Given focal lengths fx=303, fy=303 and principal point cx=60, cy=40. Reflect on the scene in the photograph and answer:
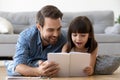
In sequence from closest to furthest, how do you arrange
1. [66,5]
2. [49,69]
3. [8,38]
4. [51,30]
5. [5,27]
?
[49,69], [51,30], [8,38], [5,27], [66,5]

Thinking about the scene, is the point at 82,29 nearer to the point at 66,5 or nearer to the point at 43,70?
the point at 43,70

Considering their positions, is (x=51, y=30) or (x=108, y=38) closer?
(x=51, y=30)

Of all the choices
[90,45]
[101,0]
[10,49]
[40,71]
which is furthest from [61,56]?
[101,0]

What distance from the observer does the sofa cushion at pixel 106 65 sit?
5.04 feet

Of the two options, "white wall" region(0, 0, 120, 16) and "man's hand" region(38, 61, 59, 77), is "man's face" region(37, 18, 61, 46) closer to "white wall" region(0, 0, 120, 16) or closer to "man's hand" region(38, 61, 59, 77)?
"man's hand" region(38, 61, 59, 77)

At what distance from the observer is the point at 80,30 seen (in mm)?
1591

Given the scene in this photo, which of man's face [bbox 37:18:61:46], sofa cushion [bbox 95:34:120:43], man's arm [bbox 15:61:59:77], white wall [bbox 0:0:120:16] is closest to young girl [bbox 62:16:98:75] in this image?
man's face [bbox 37:18:61:46]

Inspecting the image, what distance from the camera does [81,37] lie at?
1.59 metres

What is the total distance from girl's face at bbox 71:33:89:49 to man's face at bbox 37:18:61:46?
123 mm

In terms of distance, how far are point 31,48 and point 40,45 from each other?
50mm

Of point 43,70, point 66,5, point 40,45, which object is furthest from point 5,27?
point 43,70

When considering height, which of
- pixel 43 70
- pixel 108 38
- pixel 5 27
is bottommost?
pixel 108 38

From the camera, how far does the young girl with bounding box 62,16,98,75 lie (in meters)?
1.59

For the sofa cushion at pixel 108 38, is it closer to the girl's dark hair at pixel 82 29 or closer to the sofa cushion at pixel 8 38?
the sofa cushion at pixel 8 38
